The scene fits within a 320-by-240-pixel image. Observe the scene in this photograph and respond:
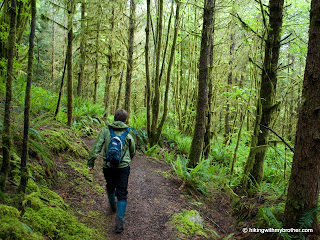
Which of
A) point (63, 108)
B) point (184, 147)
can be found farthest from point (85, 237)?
point (184, 147)

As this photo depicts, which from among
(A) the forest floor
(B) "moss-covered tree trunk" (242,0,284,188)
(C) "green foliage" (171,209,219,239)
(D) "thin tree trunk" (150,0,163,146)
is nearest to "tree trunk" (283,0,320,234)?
(A) the forest floor

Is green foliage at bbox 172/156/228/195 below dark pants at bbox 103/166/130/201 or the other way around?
below

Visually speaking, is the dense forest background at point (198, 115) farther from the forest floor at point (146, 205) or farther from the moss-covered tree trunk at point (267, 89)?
the forest floor at point (146, 205)

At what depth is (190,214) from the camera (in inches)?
182

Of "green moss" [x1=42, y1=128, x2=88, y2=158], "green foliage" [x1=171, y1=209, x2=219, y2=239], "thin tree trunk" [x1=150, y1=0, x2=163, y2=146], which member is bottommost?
"green foliage" [x1=171, y1=209, x2=219, y2=239]

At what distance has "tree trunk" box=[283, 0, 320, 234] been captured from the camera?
2.71m

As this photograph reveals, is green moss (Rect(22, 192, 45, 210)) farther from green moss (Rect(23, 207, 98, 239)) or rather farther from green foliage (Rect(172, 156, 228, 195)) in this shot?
green foliage (Rect(172, 156, 228, 195))

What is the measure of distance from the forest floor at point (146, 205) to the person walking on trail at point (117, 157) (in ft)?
1.51

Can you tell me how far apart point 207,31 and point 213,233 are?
5464mm

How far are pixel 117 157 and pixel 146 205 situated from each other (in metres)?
1.83

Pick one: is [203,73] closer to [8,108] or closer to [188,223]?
[188,223]

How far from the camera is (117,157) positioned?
11.8ft

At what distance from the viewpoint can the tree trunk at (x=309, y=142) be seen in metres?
2.71

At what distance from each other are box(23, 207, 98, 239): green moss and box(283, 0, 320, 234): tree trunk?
2.95m
